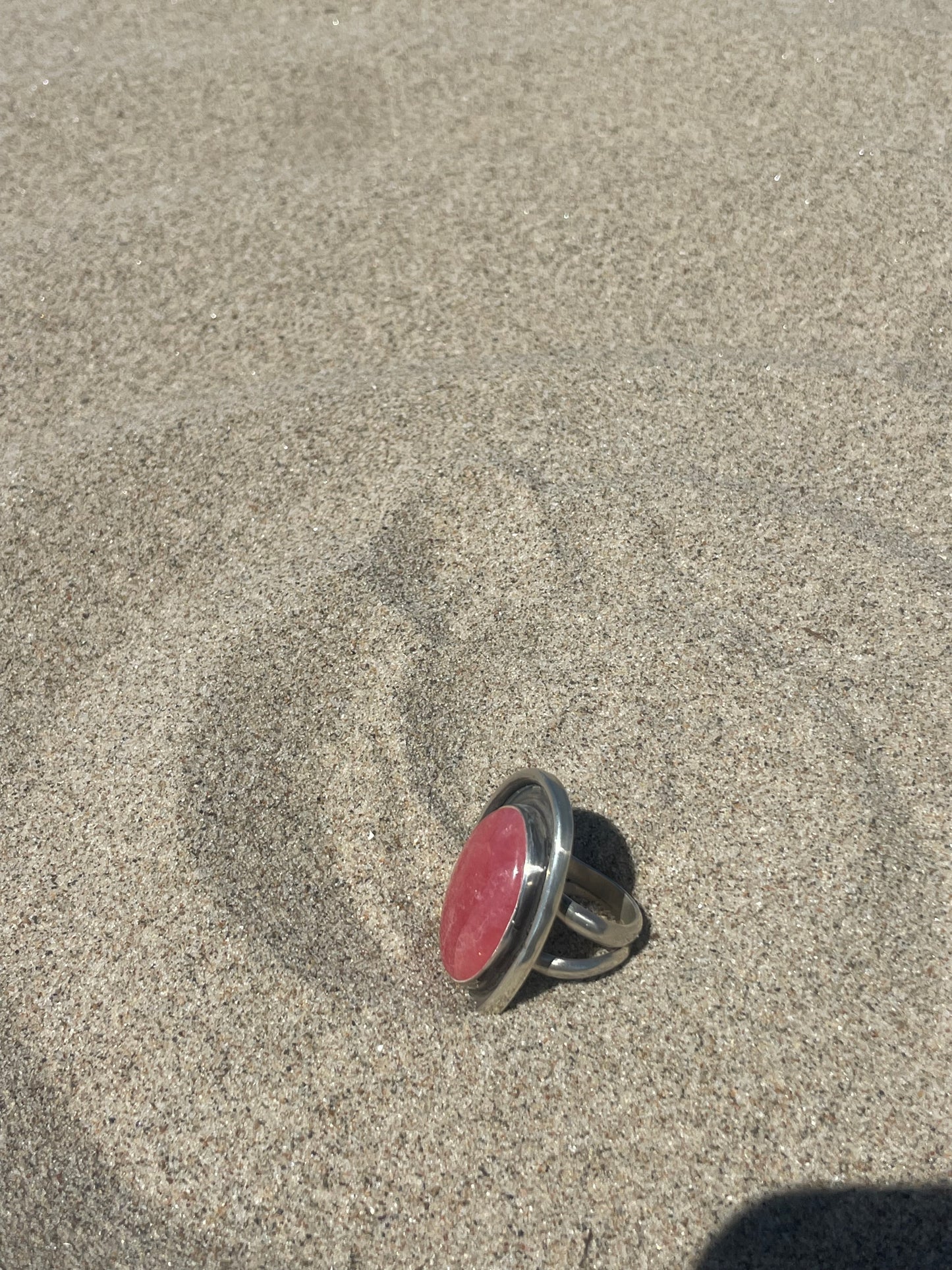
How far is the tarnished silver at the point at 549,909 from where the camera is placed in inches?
53.9

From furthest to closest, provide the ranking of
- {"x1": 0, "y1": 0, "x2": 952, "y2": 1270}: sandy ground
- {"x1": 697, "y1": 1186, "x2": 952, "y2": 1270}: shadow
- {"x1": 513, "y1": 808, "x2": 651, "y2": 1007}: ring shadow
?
{"x1": 513, "y1": 808, "x2": 651, "y2": 1007}: ring shadow
{"x1": 0, "y1": 0, "x2": 952, "y2": 1270}: sandy ground
{"x1": 697, "y1": 1186, "x2": 952, "y2": 1270}: shadow

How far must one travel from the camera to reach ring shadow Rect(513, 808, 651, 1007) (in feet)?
5.13

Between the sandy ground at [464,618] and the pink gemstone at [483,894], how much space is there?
112 millimetres

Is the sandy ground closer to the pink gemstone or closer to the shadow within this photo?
the shadow

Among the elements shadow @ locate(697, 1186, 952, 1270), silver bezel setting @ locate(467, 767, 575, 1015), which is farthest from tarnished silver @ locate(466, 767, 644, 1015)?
shadow @ locate(697, 1186, 952, 1270)

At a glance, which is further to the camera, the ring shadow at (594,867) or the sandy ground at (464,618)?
the ring shadow at (594,867)

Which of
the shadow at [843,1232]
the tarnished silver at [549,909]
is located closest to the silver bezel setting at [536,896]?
the tarnished silver at [549,909]

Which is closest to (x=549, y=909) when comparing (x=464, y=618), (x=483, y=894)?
(x=483, y=894)

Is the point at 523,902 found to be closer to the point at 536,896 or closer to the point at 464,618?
the point at 536,896

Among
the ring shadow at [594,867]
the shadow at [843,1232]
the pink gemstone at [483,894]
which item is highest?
the pink gemstone at [483,894]

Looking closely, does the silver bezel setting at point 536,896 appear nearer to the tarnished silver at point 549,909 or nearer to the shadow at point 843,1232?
the tarnished silver at point 549,909

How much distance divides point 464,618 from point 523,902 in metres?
0.69

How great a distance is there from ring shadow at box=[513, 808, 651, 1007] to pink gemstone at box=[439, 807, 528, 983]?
0.38 ft

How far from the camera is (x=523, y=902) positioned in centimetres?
138
